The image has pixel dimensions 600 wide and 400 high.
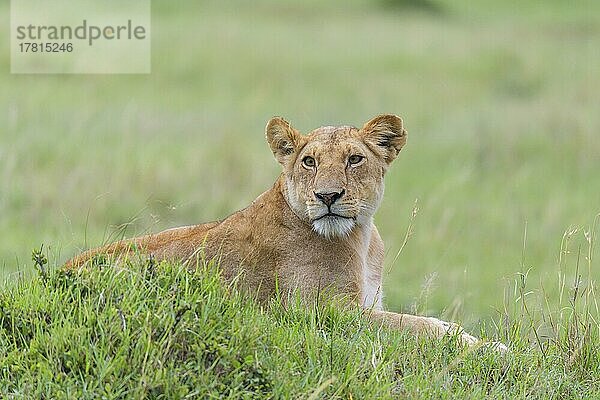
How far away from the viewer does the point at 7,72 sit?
15844 millimetres

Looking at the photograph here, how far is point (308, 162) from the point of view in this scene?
573 centimetres

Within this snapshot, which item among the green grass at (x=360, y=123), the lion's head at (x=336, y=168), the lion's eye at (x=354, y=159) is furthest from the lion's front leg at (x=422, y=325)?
the lion's eye at (x=354, y=159)

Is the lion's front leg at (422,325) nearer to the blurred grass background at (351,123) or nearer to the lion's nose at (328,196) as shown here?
the lion's nose at (328,196)

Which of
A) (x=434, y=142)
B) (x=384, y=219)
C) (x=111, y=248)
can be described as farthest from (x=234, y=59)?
(x=111, y=248)

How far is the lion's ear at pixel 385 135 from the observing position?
5.83 m

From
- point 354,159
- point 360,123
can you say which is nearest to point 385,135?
point 354,159

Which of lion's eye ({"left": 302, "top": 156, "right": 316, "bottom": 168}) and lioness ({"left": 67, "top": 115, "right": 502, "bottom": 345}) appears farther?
lion's eye ({"left": 302, "top": 156, "right": 316, "bottom": 168})

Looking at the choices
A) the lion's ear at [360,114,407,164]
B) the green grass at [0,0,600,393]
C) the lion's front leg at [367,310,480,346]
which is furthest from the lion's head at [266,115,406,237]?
the green grass at [0,0,600,393]

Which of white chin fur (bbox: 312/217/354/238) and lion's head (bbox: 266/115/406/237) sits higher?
lion's head (bbox: 266/115/406/237)

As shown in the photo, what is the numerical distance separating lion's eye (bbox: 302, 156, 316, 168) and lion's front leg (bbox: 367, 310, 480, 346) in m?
0.78

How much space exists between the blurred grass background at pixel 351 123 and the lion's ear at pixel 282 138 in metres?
1.32

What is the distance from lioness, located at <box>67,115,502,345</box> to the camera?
220 inches

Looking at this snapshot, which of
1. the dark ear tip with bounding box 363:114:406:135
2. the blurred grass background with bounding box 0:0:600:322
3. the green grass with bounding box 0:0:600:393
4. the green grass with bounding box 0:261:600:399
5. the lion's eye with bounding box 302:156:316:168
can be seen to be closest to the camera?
the green grass with bounding box 0:261:600:399

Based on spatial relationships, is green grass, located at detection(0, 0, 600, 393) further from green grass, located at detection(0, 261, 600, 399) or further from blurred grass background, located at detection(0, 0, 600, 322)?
green grass, located at detection(0, 261, 600, 399)
